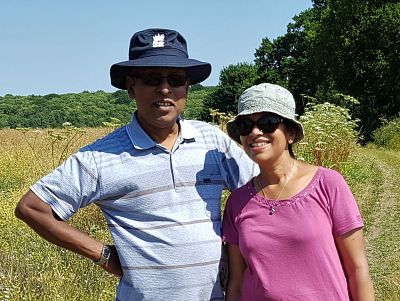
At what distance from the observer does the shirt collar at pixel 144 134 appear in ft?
8.37

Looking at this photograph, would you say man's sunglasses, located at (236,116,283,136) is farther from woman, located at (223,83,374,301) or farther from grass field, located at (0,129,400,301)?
grass field, located at (0,129,400,301)

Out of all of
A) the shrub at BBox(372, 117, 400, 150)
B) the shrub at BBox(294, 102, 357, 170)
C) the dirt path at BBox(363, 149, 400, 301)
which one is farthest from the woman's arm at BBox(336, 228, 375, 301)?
the shrub at BBox(372, 117, 400, 150)

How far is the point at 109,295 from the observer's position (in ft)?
14.3

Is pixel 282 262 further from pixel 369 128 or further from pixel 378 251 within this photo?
pixel 369 128

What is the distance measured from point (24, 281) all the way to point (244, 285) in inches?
95.1

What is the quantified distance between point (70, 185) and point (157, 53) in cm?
62

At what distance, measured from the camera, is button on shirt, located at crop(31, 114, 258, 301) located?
249cm

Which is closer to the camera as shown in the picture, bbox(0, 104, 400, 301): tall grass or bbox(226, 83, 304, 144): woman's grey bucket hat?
bbox(226, 83, 304, 144): woman's grey bucket hat

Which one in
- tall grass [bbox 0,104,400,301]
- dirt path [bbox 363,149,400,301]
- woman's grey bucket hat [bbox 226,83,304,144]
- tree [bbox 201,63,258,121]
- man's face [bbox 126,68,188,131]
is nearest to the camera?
woman's grey bucket hat [bbox 226,83,304,144]

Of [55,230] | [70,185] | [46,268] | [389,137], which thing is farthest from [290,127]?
[389,137]

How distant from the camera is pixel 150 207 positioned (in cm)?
250

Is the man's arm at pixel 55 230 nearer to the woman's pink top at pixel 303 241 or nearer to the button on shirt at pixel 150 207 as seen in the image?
the button on shirt at pixel 150 207

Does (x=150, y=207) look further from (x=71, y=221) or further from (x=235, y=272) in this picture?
(x=71, y=221)

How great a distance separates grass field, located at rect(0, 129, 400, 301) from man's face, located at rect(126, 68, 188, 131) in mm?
1934
